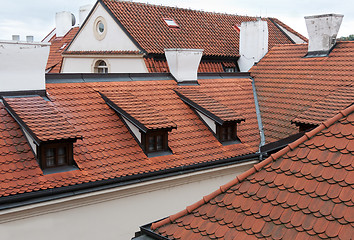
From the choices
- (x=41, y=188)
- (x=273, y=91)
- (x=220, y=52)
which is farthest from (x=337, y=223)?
(x=220, y=52)

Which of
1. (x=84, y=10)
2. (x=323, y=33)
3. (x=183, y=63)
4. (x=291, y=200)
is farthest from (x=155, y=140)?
(x=84, y=10)

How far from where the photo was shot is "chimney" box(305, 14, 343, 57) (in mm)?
15672

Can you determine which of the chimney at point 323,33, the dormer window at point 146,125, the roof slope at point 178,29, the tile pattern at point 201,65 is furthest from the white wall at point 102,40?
the dormer window at point 146,125

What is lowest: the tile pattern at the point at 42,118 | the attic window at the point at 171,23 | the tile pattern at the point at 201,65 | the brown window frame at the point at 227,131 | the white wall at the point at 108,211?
the white wall at the point at 108,211

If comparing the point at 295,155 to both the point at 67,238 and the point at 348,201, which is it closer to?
the point at 348,201

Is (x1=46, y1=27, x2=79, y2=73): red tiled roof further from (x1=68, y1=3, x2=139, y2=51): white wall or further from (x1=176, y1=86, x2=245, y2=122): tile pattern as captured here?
(x1=176, y1=86, x2=245, y2=122): tile pattern

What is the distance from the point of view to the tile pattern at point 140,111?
34.0ft

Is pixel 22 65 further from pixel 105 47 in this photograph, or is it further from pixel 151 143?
pixel 105 47

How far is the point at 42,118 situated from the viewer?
9430 mm

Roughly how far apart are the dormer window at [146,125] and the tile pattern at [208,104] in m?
1.70

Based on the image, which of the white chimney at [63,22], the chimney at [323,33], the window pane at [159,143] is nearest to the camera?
the window pane at [159,143]

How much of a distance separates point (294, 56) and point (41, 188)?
11222mm

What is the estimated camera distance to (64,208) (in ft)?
28.7

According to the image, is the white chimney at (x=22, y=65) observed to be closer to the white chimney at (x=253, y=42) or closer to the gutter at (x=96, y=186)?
the gutter at (x=96, y=186)
